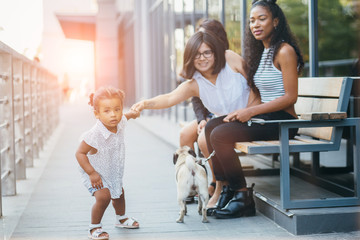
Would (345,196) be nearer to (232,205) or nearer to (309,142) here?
(309,142)

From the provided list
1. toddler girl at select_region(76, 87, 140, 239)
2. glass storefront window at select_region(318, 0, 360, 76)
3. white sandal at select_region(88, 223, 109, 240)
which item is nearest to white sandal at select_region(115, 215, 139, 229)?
toddler girl at select_region(76, 87, 140, 239)

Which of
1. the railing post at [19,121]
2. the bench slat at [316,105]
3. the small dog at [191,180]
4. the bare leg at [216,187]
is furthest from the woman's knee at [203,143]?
the railing post at [19,121]

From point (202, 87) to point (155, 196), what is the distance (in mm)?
1345

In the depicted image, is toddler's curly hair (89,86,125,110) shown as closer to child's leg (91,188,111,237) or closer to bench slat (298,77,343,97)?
child's leg (91,188,111,237)

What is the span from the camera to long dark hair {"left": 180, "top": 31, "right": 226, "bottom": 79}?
4719mm

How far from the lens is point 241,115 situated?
440 centimetres

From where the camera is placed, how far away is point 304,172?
550 cm

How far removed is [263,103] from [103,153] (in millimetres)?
1406

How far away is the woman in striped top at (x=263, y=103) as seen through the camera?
433 cm

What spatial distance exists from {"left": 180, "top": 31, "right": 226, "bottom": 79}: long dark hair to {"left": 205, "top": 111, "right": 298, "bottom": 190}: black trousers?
1.90ft

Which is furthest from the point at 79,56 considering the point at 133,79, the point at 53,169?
the point at 53,169

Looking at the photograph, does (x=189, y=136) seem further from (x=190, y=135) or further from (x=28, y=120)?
(x=28, y=120)

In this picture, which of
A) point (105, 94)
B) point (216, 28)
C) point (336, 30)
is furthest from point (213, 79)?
point (336, 30)

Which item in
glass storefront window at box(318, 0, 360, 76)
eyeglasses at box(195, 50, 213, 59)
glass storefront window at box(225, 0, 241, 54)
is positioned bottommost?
eyeglasses at box(195, 50, 213, 59)
